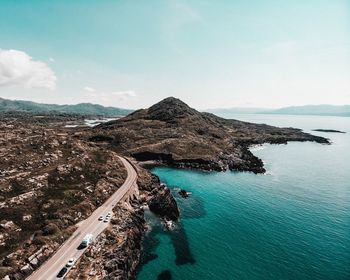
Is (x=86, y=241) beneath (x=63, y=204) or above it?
beneath

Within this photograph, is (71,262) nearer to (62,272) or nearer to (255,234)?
(62,272)

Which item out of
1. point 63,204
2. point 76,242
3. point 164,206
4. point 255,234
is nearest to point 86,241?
point 76,242

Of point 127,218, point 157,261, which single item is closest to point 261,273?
point 157,261

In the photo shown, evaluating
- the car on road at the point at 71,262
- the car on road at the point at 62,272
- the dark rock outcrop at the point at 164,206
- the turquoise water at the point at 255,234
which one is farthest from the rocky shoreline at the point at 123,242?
the turquoise water at the point at 255,234

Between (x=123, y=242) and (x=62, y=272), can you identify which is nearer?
(x=62, y=272)

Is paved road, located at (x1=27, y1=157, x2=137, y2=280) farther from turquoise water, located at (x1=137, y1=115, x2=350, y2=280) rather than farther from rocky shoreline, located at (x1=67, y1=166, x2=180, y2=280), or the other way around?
turquoise water, located at (x1=137, y1=115, x2=350, y2=280)
